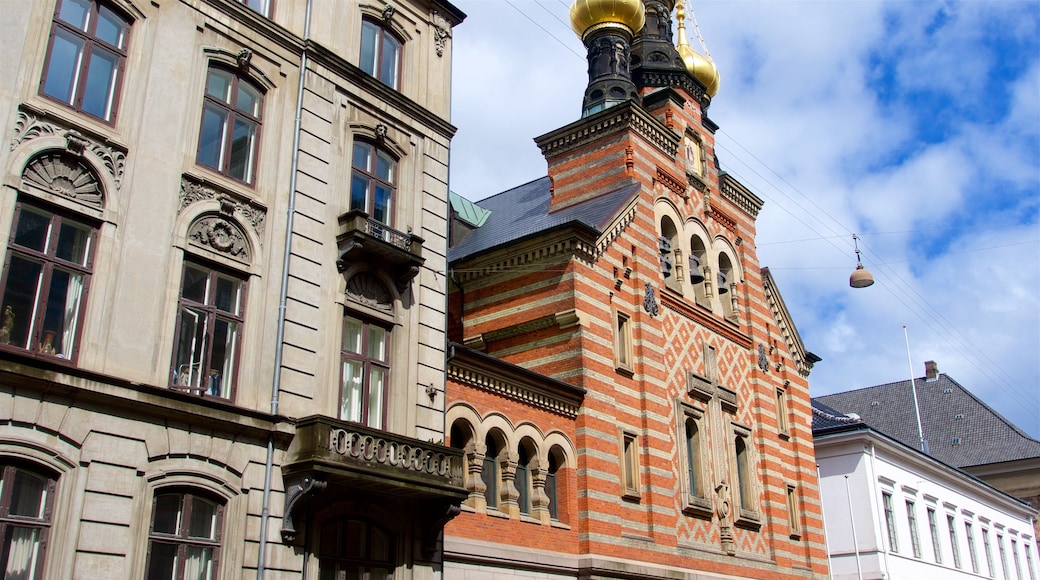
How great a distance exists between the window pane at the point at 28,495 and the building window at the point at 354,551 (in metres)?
4.36

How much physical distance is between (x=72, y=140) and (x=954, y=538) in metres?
39.4

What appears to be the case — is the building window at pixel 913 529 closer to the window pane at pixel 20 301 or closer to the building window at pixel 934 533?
the building window at pixel 934 533

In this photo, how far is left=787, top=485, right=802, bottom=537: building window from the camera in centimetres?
3050

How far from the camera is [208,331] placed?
14.3 meters

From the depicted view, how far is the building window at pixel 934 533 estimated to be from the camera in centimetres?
3866

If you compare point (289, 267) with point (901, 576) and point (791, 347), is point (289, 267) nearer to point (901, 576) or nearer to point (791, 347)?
point (791, 347)

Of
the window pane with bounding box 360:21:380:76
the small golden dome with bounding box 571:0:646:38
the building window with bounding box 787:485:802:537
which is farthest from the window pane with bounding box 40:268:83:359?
the small golden dome with bounding box 571:0:646:38

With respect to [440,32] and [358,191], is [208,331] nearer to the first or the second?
[358,191]

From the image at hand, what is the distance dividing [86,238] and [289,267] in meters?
3.32

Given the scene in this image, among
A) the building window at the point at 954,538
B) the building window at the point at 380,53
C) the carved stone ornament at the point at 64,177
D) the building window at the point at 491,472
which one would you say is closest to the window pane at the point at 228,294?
the carved stone ornament at the point at 64,177

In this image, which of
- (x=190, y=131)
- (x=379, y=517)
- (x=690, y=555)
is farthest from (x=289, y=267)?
(x=690, y=555)

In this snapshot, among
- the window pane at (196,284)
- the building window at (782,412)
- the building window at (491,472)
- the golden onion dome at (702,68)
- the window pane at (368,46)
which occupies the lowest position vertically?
the building window at (491,472)

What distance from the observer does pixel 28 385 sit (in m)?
11.7

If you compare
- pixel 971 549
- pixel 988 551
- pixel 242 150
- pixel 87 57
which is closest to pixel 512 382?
pixel 242 150
